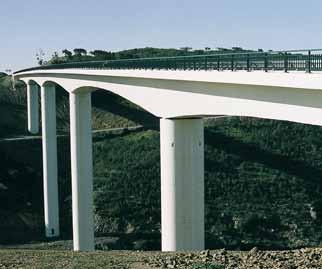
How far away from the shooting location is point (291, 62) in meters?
20.5

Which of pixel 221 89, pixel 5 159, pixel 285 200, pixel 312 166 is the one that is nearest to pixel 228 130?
pixel 312 166

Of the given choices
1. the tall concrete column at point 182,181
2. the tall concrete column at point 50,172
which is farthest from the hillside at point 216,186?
the tall concrete column at point 182,181

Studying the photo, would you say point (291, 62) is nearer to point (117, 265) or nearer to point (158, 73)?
point (117, 265)

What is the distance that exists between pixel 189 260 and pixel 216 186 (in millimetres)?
41161

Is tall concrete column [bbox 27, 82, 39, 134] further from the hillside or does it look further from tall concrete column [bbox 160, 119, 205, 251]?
tall concrete column [bbox 160, 119, 205, 251]

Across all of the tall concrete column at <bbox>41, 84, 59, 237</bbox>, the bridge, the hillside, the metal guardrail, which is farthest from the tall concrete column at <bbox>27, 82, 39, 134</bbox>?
the metal guardrail

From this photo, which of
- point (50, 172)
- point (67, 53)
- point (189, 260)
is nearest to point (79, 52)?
point (67, 53)

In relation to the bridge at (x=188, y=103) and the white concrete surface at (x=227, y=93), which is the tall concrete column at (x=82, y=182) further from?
the white concrete surface at (x=227, y=93)

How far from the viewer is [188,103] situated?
27516 mm

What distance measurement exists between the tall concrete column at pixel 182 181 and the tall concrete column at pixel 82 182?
18.4 metres

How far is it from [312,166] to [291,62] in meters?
44.8

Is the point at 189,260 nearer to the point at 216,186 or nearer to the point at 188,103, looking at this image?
the point at 188,103

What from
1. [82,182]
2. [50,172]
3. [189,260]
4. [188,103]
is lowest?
[50,172]

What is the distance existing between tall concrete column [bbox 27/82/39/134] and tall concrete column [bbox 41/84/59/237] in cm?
2019
